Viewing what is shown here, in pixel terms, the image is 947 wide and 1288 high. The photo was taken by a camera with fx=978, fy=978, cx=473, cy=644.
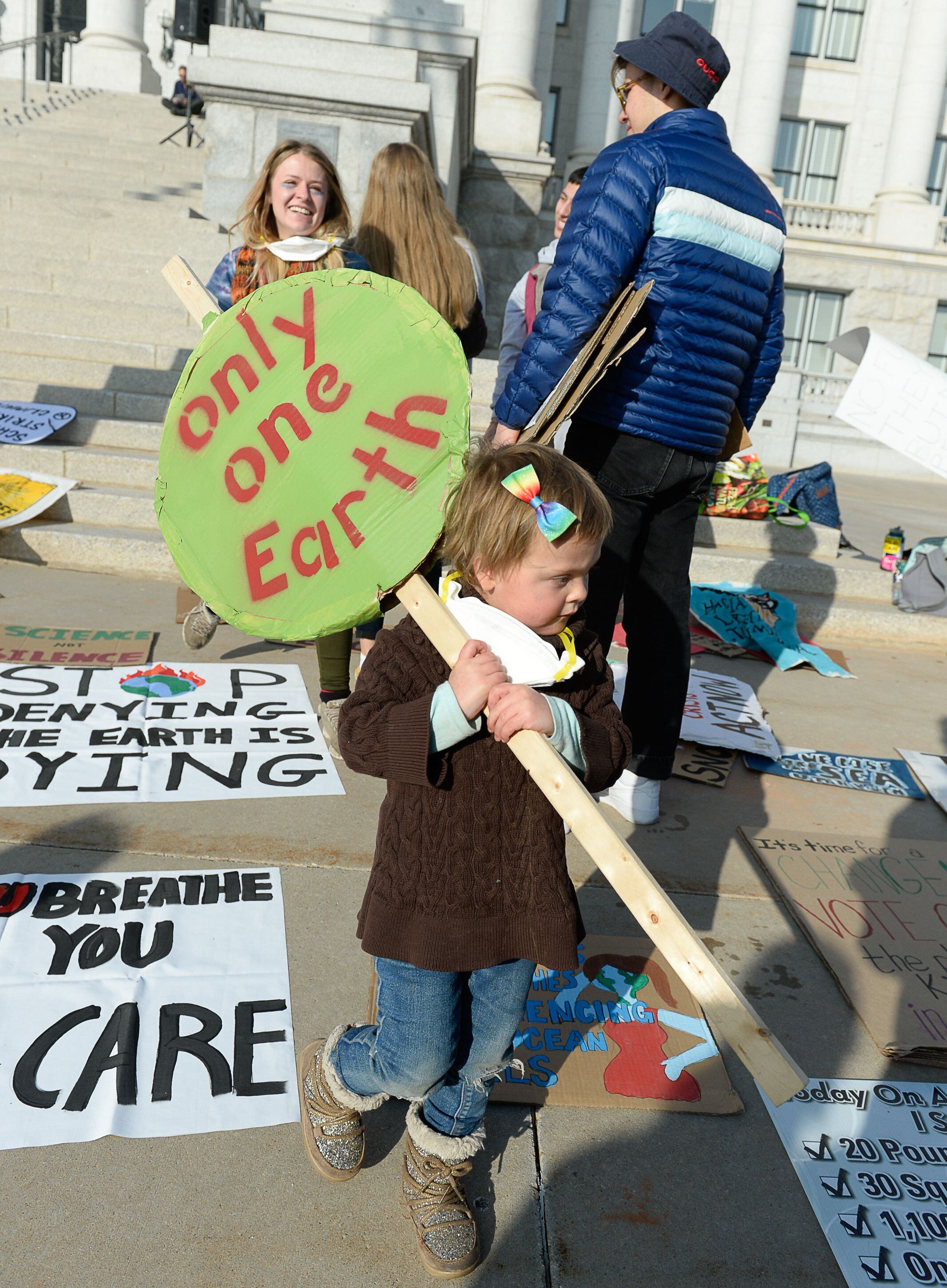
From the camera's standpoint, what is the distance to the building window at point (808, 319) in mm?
21375

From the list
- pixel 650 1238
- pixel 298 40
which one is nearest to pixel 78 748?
pixel 650 1238

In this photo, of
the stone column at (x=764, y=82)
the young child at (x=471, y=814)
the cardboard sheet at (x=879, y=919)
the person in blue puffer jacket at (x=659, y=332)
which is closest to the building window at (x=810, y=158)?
the stone column at (x=764, y=82)

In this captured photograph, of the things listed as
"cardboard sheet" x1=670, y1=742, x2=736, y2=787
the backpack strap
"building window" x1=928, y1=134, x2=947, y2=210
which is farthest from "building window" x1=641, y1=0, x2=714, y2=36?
"cardboard sheet" x1=670, y1=742, x2=736, y2=787

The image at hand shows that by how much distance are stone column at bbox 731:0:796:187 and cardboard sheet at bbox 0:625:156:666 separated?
21.3 metres

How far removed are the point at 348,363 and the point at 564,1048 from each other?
136 cm

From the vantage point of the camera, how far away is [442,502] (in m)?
1.44

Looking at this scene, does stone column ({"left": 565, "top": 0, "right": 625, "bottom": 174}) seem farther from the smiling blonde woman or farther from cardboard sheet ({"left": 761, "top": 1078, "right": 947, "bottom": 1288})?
cardboard sheet ({"left": 761, "top": 1078, "right": 947, "bottom": 1288})

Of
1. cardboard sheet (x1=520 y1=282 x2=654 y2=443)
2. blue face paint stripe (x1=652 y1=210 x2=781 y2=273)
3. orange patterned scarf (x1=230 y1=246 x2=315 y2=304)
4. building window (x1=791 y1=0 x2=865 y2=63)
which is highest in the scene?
building window (x1=791 y1=0 x2=865 y2=63)

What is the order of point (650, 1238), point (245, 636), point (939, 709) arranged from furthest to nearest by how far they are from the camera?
point (939, 709) → point (245, 636) → point (650, 1238)

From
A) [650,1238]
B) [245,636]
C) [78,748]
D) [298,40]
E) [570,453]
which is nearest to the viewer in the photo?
[650,1238]

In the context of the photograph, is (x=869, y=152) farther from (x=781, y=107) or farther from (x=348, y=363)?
(x=348, y=363)

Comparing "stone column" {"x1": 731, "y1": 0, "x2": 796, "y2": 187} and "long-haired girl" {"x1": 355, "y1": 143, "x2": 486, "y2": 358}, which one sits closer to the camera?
"long-haired girl" {"x1": 355, "y1": 143, "x2": 486, "y2": 358}

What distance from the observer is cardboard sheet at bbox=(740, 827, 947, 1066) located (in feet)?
6.90

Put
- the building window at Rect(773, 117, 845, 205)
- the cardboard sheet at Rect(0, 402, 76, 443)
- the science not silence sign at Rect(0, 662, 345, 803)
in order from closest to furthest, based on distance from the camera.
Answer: the science not silence sign at Rect(0, 662, 345, 803) → the cardboard sheet at Rect(0, 402, 76, 443) → the building window at Rect(773, 117, 845, 205)
